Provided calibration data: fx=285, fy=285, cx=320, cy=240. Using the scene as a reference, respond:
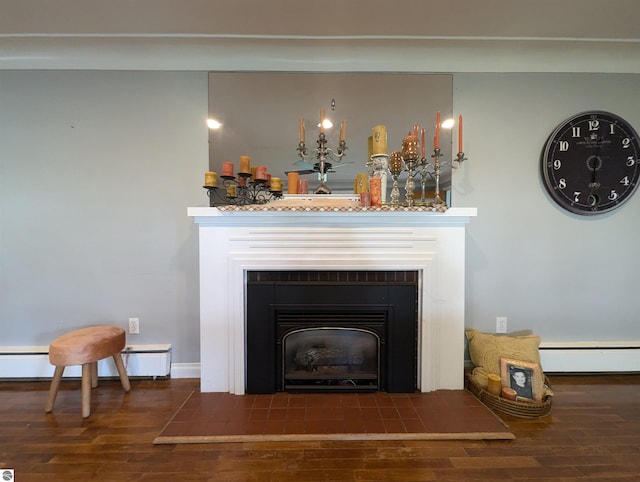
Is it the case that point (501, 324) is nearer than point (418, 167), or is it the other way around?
point (418, 167)

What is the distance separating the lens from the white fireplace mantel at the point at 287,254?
1.80 m

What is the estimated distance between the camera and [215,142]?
2037mm

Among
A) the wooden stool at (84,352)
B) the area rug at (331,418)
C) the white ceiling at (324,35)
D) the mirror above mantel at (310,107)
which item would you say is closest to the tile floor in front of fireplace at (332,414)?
the area rug at (331,418)

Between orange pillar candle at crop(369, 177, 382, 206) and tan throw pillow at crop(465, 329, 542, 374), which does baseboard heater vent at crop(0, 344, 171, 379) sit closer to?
orange pillar candle at crop(369, 177, 382, 206)

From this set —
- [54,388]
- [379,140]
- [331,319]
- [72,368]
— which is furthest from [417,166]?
[72,368]

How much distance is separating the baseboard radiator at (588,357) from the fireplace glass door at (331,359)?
132cm

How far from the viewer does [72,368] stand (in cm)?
207

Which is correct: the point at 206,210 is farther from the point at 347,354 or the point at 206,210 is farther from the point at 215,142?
the point at 347,354

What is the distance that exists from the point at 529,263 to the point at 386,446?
5.42 ft

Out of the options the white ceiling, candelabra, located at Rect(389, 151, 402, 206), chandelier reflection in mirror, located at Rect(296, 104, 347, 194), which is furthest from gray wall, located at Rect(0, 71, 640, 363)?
chandelier reflection in mirror, located at Rect(296, 104, 347, 194)

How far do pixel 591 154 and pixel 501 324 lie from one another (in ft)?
4.55

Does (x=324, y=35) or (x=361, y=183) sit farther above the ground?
(x=324, y=35)

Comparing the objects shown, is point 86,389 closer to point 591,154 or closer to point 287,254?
point 287,254

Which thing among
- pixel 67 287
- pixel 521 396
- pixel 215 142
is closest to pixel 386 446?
pixel 521 396
